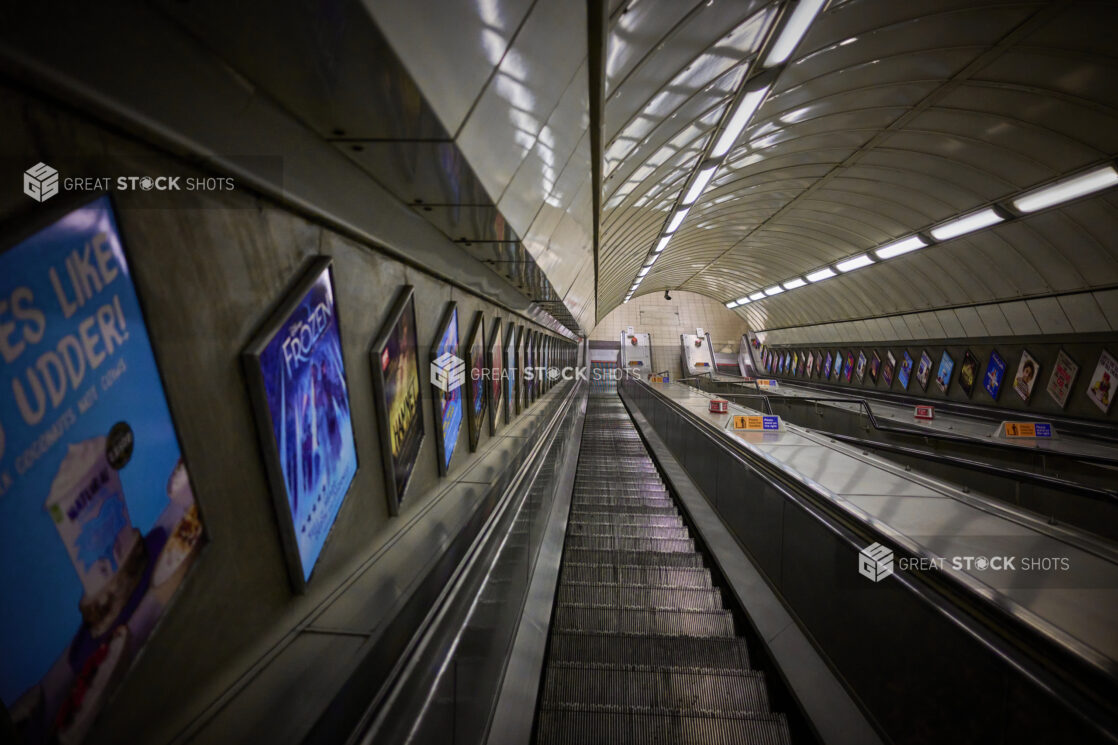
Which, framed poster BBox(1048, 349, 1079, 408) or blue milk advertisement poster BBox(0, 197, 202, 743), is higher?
blue milk advertisement poster BBox(0, 197, 202, 743)

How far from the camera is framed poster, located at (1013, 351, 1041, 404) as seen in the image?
38.0ft

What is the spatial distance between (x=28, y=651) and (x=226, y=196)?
145 cm

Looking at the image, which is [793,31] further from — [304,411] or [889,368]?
[889,368]

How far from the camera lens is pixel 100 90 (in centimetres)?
115

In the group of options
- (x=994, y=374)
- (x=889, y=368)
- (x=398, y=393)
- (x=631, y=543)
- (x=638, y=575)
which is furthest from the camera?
(x=889, y=368)

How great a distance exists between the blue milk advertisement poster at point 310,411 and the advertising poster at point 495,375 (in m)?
3.74

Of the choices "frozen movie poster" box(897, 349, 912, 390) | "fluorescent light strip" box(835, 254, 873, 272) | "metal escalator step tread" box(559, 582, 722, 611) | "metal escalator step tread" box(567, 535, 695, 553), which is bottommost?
"metal escalator step tread" box(567, 535, 695, 553)

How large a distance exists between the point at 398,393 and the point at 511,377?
4.91m

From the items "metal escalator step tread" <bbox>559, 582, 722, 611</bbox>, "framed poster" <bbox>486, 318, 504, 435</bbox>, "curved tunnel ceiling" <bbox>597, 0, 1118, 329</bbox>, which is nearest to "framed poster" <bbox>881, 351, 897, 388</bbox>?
"curved tunnel ceiling" <bbox>597, 0, 1118, 329</bbox>

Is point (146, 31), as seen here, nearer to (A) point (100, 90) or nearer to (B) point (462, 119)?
(A) point (100, 90)

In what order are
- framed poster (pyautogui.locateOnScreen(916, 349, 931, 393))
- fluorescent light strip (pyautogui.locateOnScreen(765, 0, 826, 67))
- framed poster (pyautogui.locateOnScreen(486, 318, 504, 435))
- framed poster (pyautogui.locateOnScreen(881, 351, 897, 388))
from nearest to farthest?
fluorescent light strip (pyautogui.locateOnScreen(765, 0, 826, 67))
framed poster (pyautogui.locateOnScreen(486, 318, 504, 435))
framed poster (pyautogui.locateOnScreen(916, 349, 931, 393))
framed poster (pyautogui.locateOnScreen(881, 351, 897, 388))

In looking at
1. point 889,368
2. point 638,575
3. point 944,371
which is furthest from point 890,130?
point 889,368

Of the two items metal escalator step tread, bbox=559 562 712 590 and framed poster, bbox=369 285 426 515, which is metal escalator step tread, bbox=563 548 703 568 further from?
framed poster, bbox=369 285 426 515

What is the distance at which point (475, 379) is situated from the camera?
5574mm
